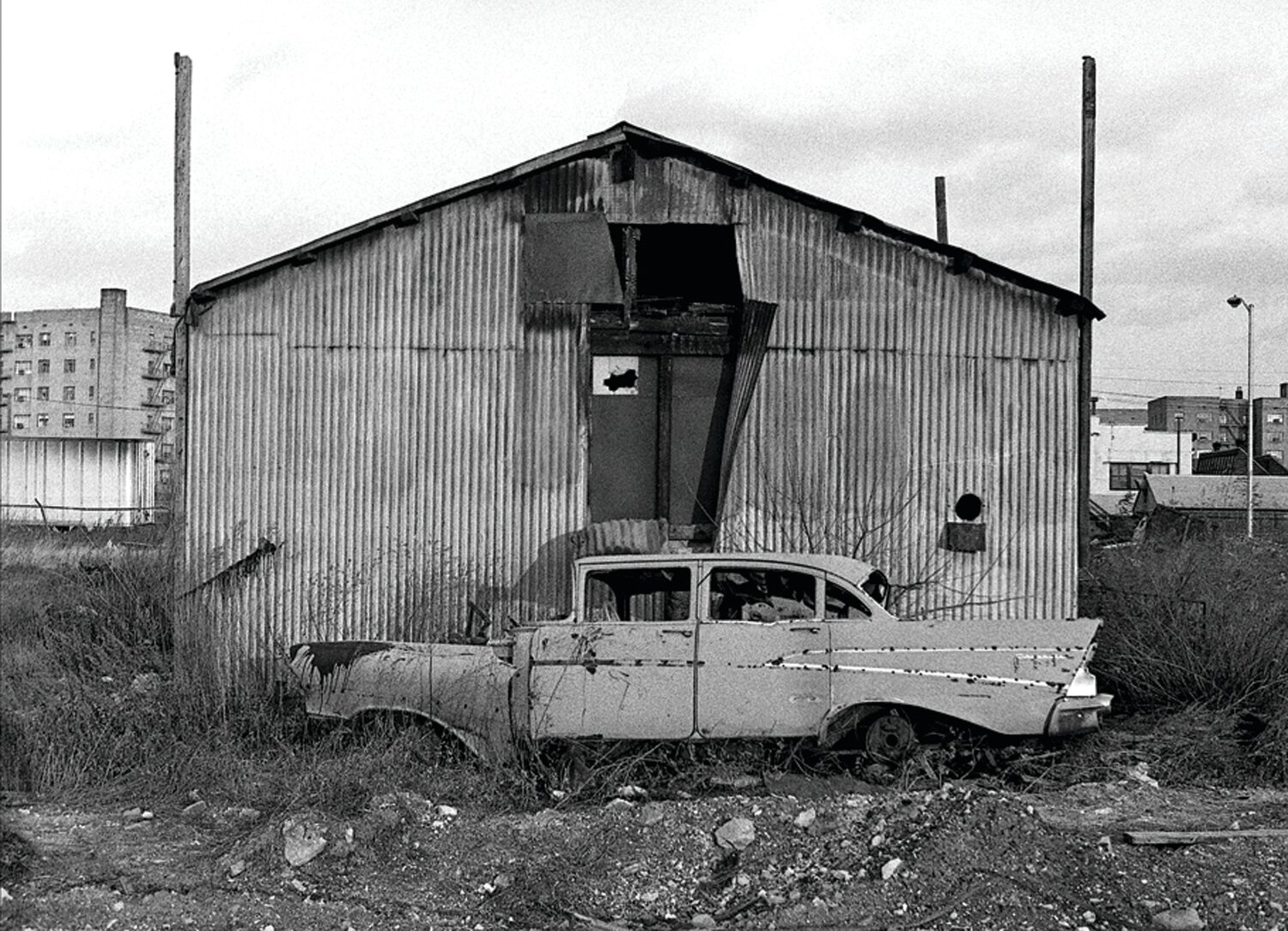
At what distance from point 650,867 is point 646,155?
23.2 feet

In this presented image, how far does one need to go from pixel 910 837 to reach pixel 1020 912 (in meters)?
0.81

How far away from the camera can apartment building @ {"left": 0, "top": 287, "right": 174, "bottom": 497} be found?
65500mm

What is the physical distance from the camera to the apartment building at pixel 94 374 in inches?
2579

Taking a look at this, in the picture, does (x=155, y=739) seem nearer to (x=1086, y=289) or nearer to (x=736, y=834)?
(x=736, y=834)

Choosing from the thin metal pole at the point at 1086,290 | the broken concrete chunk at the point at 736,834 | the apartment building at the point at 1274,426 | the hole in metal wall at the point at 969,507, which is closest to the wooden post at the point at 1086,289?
the thin metal pole at the point at 1086,290

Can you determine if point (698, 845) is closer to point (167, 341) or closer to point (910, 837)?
point (910, 837)

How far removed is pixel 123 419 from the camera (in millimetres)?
66188

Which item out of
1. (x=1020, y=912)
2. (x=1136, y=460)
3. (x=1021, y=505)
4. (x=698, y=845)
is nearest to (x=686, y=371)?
(x=1021, y=505)

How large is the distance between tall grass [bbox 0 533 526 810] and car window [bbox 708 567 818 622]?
1.80 meters

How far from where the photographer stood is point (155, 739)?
7.99m

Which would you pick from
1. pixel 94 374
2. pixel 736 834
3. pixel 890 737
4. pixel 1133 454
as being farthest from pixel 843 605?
pixel 94 374

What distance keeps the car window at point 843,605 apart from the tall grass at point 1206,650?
122 inches

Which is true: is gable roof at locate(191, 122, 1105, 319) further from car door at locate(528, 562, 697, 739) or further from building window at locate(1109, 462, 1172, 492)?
building window at locate(1109, 462, 1172, 492)

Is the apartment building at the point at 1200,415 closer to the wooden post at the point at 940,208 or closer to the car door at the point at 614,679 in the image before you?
the wooden post at the point at 940,208
